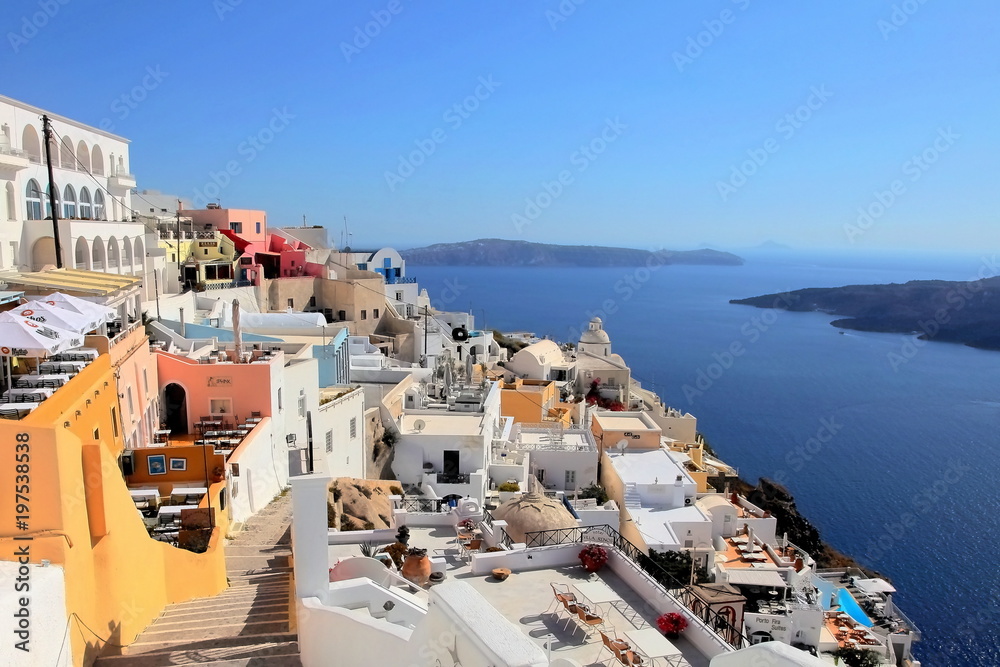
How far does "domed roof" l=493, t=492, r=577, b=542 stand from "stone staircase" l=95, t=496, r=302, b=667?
3.61 meters

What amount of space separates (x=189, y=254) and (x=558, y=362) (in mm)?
17887

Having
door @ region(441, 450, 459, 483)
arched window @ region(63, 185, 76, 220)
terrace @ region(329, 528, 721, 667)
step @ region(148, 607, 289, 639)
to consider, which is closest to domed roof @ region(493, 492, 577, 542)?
terrace @ region(329, 528, 721, 667)

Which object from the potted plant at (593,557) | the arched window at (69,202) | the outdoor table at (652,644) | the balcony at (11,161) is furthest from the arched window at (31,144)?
the outdoor table at (652,644)

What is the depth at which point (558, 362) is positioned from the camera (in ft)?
116

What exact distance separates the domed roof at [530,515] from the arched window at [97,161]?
18051mm

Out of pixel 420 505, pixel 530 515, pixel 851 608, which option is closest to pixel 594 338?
pixel 851 608

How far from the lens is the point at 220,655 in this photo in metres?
5.30

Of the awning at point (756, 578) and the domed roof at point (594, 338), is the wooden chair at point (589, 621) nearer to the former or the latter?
the awning at point (756, 578)

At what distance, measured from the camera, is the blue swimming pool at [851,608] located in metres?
20.3

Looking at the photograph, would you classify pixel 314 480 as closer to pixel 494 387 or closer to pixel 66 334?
pixel 66 334

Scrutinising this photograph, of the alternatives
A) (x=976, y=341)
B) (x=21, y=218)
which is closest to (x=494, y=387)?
(x=21, y=218)

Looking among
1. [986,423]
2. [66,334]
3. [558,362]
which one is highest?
[66,334]

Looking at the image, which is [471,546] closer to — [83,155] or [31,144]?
[31,144]

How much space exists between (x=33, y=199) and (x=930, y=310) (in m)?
118
